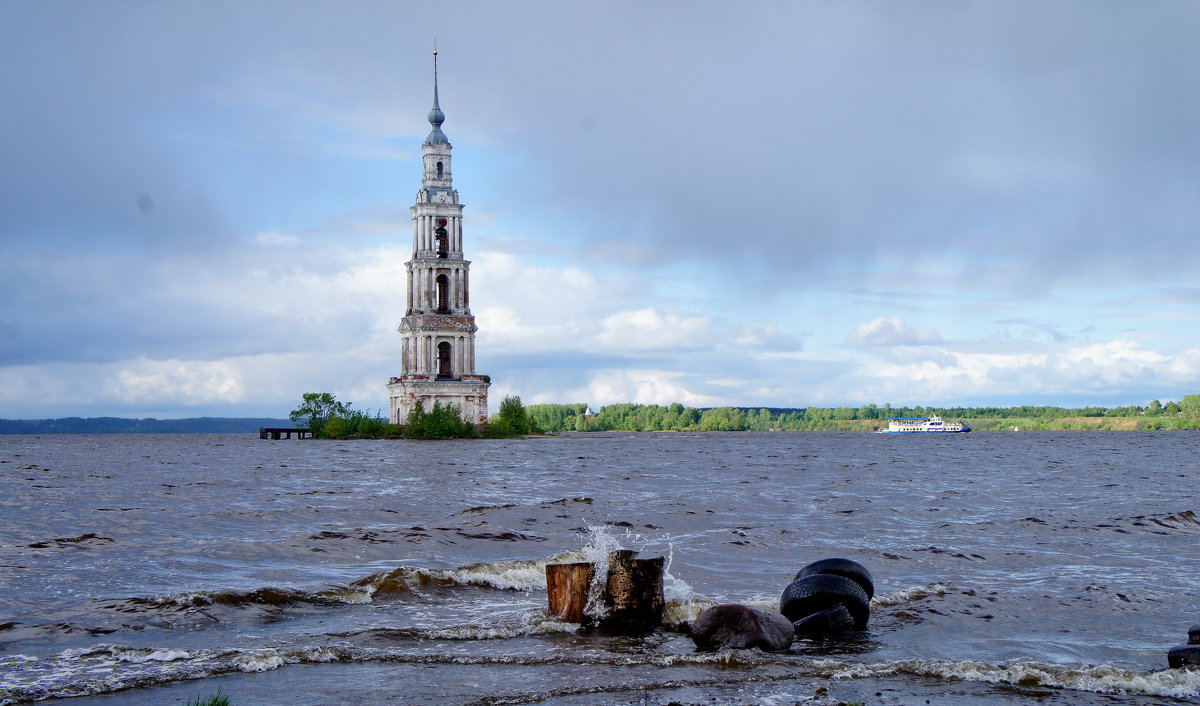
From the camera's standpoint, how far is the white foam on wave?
1104 cm

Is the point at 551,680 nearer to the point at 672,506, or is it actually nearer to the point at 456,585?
the point at 456,585

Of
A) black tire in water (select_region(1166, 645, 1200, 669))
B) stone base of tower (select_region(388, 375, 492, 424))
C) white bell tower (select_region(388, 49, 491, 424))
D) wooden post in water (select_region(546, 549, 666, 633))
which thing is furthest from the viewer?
white bell tower (select_region(388, 49, 491, 424))

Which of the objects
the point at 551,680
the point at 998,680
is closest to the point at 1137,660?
the point at 998,680

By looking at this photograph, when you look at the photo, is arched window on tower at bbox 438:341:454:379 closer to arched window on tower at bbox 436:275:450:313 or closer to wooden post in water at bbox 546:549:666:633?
arched window on tower at bbox 436:275:450:313

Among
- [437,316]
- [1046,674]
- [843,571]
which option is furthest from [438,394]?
[1046,674]

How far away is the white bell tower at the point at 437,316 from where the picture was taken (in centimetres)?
13562

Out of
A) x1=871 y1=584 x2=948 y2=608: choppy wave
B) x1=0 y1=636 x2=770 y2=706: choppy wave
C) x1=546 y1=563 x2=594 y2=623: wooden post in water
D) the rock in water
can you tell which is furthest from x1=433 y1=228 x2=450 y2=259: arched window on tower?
the rock in water

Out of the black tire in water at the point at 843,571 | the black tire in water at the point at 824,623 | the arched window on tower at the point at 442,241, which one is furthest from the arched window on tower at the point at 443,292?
the black tire in water at the point at 824,623

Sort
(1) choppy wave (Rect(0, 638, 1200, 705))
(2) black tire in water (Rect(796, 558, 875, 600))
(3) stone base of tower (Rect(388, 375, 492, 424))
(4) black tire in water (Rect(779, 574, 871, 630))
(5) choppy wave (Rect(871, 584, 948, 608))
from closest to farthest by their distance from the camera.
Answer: (1) choppy wave (Rect(0, 638, 1200, 705)), (4) black tire in water (Rect(779, 574, 871, 630)), (2) black tire in water (Rect(796, 558, 875, 600)), (5) choppy wave (Rect(871, 584, 948, 608)), (3) stone base of tower (Rect(388, 375, 492, 424))

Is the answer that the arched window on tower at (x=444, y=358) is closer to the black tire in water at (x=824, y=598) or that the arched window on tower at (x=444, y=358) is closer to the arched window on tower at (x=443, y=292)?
the arched window on tower at (x=443, y=292)

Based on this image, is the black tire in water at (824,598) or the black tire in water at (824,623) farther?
the black tire in water at (824,598)

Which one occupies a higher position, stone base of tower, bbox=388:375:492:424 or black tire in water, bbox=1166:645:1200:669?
stone base of tower, bbox=388:375:492:424

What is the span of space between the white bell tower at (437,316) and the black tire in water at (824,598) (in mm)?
121397

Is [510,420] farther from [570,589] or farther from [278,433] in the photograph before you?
[570,589]
